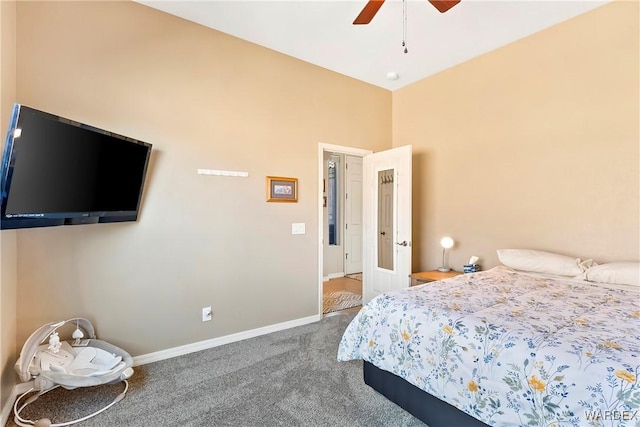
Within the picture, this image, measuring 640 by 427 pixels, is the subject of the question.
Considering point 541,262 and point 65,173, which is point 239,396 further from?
point 541,262

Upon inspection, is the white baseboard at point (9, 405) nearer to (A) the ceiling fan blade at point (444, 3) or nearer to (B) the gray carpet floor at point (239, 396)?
(B) the gray carpet floor at point (239, 396)

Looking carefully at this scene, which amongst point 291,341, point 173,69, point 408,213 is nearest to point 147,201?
point 173,69

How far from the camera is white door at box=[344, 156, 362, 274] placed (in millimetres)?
6352

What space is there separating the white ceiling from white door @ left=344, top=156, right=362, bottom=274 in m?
2.87

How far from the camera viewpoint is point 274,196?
134 inches

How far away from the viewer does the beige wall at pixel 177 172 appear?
2.30m

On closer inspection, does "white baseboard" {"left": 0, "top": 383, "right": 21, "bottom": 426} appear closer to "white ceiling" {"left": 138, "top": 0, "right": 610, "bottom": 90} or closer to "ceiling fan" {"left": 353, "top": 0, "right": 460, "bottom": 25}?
"white ceiling" {"left": 138, "top": 0, "right": 610, "bottom": 90}

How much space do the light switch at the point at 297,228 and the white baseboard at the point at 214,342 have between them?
3.40 feet

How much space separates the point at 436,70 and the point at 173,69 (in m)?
3.06

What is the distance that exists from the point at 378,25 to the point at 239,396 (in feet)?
11.1

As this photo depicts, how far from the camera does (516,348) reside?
4.48 ft

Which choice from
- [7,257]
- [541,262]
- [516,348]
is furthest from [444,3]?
[7,257]

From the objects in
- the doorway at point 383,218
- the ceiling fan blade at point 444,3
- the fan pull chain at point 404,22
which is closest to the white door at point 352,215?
the doorway at point 383,218

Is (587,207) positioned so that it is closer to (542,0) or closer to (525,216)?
(525,216)
